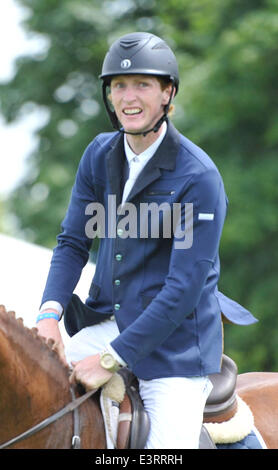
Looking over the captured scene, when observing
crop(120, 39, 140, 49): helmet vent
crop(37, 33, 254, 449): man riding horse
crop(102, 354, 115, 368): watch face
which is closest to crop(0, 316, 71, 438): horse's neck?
crop(37, 33, 254, 449): man riding horse

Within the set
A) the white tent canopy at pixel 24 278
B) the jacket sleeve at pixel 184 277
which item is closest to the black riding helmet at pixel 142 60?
the jacket sleeve at pixel 184 277

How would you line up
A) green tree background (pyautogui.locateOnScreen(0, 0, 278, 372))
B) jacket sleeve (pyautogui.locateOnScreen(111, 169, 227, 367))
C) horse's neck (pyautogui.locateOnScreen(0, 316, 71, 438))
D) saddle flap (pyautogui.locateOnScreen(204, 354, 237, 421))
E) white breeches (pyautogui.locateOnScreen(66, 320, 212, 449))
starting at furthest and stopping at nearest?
green tree background (pyautogui.locateOnScreen(0, 0, 278, 372)), saddle flap (pyautogui.locateOnScreen(204, 354, 237, 421)), white breeches (pyautogui.locateOnScreen(66, 320, 212, 449)), jacket sleeve (pyautogui.locateOnScreen(111, 169, 227, 367)), horse's neck (pyautogui.locateOnScreen(0, 316, 71, 438))

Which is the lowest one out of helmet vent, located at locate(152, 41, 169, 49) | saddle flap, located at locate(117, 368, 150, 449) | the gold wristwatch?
saddle flap, located at locate(117, 368, 150, 449)

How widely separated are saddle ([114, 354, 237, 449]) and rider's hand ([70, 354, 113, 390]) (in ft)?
0.67

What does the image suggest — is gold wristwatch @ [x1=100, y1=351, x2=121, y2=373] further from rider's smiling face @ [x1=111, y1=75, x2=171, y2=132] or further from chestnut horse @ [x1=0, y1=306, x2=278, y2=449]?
rider's smiling face @ [x1=111, y1=75, x2=171, y2=132]

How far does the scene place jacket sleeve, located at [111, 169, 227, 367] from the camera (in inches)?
141

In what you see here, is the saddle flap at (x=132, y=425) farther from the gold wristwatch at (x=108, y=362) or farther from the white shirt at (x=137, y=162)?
the white shirt at (x=137, y=162)

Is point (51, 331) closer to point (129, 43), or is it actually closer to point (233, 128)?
point (129, 43)

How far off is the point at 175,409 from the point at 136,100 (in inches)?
58.7

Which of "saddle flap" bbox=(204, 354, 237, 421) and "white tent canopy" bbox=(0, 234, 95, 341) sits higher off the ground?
"white tent canopy" bbox=(0, 234, 95, 341)

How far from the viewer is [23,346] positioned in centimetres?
351

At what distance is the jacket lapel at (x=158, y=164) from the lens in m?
3.77
